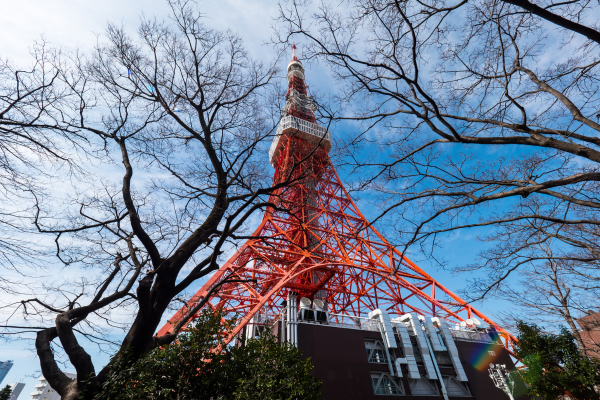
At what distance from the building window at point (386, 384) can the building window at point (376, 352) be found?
0.53 metres

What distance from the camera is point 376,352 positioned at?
42.2 feet

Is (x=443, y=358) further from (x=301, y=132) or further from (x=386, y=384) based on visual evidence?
(x=301, y=132)

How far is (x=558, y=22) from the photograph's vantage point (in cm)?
277

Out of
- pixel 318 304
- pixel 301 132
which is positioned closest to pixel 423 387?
pixel 318 304

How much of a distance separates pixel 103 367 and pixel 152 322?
2.53 feet

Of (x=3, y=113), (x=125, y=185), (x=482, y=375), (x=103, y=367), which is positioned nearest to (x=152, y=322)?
(x=103, y=367)

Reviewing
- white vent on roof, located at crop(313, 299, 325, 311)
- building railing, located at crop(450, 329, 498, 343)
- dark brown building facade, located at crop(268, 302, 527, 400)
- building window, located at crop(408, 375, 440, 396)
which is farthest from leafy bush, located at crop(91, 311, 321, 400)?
building railing, located at crop(450, 329, 498, 343)

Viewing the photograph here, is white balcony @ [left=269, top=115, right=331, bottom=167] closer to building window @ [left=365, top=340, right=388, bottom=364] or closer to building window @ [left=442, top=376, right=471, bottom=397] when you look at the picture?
building window @ [left=365, top=340, right=388, bottom=364]

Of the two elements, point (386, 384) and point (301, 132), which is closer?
point (386, 384)

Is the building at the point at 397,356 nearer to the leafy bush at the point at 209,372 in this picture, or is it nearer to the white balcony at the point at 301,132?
the leafy bush at the point at 209,372

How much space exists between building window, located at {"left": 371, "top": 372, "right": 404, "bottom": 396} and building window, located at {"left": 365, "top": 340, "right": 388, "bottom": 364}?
0.53 meters

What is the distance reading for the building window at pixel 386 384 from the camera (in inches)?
463

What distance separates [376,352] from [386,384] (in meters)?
1.23

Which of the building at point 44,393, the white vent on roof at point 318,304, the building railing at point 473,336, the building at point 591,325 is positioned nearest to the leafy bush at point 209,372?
the building at point 591,325
